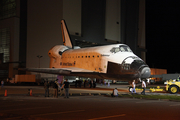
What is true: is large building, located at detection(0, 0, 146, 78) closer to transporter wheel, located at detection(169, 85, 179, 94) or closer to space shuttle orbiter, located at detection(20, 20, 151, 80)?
space shuttle orbiter, located at detection(20, 20, 151, 80)

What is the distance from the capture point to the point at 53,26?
164 feet

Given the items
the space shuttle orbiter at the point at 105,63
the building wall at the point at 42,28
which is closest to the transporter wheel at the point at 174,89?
the space shuttle orbiter at the point at 105,63

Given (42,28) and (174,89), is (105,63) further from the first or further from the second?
(42,28)

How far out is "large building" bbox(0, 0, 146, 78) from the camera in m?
49.9

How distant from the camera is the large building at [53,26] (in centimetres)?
4994

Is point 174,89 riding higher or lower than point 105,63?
lower

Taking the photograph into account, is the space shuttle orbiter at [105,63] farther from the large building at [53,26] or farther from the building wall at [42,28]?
the large building at [53,26]

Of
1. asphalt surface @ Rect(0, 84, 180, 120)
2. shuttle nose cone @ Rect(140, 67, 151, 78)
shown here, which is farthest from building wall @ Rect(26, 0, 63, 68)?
asphalt surface @ Rect(0, 84, 180, 120)

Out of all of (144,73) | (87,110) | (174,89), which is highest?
(144,73)

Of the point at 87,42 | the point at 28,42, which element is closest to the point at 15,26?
the point at 28,42

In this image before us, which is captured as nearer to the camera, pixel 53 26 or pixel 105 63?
pixel 105 63

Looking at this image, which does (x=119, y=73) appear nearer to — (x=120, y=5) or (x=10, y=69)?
(x=10, y=69)

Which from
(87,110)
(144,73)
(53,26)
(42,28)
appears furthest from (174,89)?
(42,28)

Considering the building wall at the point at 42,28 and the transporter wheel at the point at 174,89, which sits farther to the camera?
the building wall at the point at 42,28
